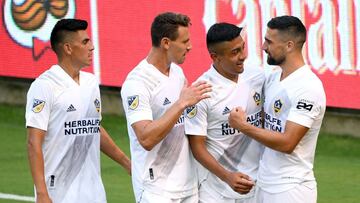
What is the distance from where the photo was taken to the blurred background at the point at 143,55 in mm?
14547

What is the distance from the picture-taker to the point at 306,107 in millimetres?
8750

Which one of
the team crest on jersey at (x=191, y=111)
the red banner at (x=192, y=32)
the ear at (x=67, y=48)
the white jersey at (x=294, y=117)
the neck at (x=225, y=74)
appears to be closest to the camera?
the white jersey at (x=294, y=117)

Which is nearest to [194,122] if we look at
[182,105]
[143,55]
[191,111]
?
[191,111]

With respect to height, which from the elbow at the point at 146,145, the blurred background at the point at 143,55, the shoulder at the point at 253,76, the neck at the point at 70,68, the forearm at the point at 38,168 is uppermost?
the neck at the point at 70,68

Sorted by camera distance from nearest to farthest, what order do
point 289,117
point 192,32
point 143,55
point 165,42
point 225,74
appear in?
1. point 289,117
2. point 165,42
3. point 225,74
4. point 192,32
5. point 143,55

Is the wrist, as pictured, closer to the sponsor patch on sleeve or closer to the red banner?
the sponsor patch on sleeve

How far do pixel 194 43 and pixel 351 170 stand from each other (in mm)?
2854

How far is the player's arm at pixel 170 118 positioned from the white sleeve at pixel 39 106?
2.57 feet

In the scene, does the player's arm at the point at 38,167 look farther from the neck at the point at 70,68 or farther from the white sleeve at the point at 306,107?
the white sleeve at the point at 306,107

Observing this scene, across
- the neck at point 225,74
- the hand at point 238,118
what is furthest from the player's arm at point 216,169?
the neck at point 225,74

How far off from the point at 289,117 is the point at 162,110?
931 mm

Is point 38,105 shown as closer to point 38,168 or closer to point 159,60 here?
point 38,168

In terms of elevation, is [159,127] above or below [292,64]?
below

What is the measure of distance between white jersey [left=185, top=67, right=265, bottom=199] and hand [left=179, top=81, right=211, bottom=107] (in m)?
0.42
